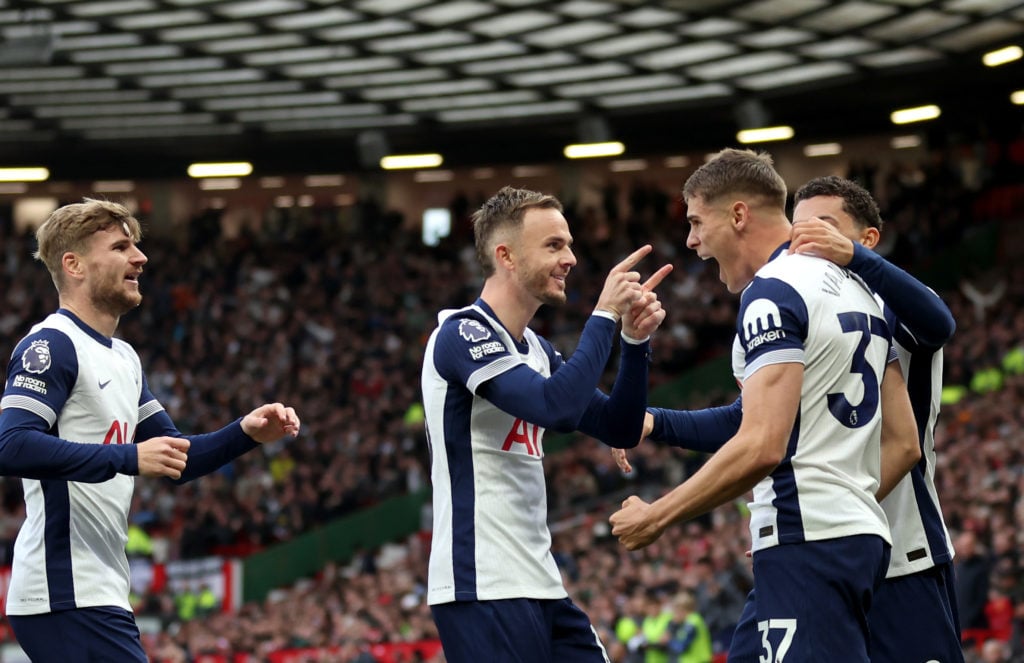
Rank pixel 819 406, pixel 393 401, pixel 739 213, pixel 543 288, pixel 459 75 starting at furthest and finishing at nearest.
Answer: pixel 393 401, pixel 459 75, pixel 543 288, pixel 739 213, pixel 819 406

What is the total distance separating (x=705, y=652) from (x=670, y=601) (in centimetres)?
132

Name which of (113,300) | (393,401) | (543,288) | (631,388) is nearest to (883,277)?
(631,388)

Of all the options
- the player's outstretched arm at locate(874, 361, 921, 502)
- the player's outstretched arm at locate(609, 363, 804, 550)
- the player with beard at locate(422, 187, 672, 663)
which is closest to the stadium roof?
the player with beard at locate(422, 187, 672, 663)

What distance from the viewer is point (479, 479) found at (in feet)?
16.2

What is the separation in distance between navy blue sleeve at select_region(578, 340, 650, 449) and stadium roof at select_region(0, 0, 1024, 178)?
17776mm

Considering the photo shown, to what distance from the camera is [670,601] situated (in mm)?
15523

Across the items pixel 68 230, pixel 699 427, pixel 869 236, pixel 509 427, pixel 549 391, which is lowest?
pixel 699 427

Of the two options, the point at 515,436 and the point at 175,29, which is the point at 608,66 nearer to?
the point at 175,29

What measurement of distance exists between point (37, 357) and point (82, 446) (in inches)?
19.0

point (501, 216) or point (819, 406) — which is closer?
point (819, 406)

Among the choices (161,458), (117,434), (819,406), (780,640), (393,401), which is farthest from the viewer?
(393,401)

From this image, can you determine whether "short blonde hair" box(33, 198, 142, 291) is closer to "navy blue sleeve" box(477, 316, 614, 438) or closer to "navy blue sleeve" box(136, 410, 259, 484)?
"navy blue sleeve" box(136, 410, 259, 484)

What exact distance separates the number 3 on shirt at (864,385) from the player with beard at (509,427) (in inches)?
29.4

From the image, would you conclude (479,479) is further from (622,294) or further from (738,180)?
(738,180)
